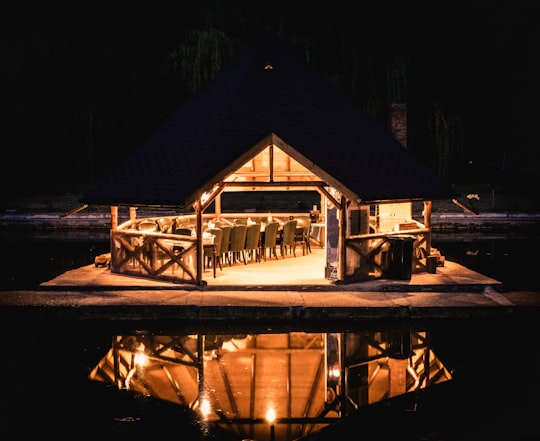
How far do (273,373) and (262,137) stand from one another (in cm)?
681

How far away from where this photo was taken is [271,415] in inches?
322

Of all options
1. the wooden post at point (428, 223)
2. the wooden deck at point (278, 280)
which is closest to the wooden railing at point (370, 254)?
the wooden deck at point (278, 280)

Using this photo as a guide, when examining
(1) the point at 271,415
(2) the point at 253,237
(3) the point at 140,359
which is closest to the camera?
(1) the point at 271,415

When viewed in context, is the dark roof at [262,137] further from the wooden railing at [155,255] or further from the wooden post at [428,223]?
the wooden railing at [155,255]

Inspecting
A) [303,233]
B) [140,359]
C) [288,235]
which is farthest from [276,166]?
[140,359]

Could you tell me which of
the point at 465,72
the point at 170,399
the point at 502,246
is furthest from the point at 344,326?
the point at 465,72

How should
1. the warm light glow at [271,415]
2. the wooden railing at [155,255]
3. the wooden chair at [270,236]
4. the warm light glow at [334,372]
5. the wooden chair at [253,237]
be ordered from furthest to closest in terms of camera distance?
the wooden chair at [270,236] < the wooden chair at [253,237] < the wooden railing at [155,255] < the warm light glow at [334,372] < the warm light glow at [271,415]

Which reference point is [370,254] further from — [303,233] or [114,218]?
[114,218]

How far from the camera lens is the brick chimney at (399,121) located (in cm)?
1928

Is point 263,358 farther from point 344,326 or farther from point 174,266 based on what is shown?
point 174,266

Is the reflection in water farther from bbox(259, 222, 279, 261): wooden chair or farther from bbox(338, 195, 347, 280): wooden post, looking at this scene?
bbox(259, 222, 279, 261): wooden chair

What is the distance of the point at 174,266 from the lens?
52.3 feet

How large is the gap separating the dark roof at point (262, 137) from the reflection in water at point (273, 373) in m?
4.13

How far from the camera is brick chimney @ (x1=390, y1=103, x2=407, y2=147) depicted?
19.3 m
